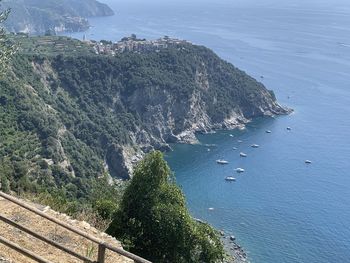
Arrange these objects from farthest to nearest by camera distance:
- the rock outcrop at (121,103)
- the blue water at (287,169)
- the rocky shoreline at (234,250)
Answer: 1. the rock outcrop at (121,103)
2. the blue water at (287,169)
3. the rocky shoreline at (234,250)

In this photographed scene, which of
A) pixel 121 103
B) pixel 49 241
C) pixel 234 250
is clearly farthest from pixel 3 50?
pixel 121 103

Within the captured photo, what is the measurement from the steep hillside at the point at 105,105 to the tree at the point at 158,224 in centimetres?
2936

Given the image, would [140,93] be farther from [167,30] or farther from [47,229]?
[167,30]

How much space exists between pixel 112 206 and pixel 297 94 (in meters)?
97.8

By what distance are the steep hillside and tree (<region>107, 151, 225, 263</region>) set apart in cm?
2936

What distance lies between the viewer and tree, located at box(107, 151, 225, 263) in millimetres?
14883

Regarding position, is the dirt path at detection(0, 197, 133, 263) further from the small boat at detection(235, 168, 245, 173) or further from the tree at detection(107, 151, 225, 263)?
the small boat at detection(235, 168, 245, 173)

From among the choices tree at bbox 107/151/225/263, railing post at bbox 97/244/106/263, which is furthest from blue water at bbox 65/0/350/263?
railing post at bbox 97/244/106/263

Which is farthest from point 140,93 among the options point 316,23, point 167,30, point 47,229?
point 316,23

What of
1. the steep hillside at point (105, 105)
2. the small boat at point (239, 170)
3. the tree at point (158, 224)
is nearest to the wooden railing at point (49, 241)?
the tree at point (158, 224)

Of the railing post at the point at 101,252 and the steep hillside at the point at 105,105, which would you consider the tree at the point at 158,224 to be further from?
the steep hillside at the point at 105,105

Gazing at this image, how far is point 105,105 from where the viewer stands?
83.8 m

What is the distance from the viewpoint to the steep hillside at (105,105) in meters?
57.2

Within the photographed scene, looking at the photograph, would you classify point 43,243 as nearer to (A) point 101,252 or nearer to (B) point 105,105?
(A) point 101,252
